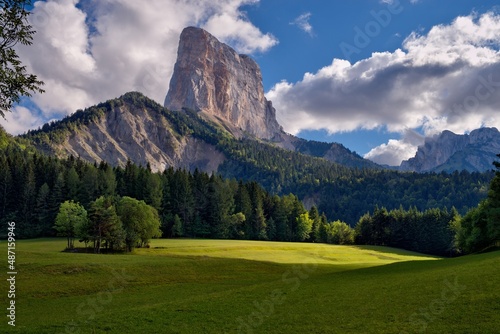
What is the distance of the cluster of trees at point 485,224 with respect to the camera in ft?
219

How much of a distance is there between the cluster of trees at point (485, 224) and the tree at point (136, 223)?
A: 67.5m

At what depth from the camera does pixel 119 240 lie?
7194 centimetres

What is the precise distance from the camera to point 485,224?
7844 cm

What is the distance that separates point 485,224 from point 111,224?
78836 millimetres

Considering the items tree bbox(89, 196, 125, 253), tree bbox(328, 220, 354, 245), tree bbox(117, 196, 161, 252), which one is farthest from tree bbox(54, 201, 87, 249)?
tree bbox(328, 220, 354, 245)

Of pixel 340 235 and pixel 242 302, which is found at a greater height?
pixel 340 235

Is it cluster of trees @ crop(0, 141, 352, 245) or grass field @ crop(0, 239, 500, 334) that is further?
cluster of trees @ crop(0, 141, 352, 245)

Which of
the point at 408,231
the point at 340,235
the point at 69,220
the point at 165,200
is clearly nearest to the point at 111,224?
the point at 69,220

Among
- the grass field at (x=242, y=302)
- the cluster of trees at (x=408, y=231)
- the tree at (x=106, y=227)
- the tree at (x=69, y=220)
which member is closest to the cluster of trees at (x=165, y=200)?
the cluster of trees at (x=408, y=231)

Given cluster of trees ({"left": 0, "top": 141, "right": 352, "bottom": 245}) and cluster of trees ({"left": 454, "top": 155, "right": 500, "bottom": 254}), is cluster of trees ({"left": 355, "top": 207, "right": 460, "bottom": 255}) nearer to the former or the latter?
cluster of trees ({"left": 0, "top": 141, "right": 352, "bottom": 245})

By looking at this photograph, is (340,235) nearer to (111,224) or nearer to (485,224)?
(485,224)

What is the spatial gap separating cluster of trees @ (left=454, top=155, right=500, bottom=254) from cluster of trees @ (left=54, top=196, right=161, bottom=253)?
68207 mm

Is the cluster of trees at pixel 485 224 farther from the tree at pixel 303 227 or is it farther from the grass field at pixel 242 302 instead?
the tree at pixel 303 227

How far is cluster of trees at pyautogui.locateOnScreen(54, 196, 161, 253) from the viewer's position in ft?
234
